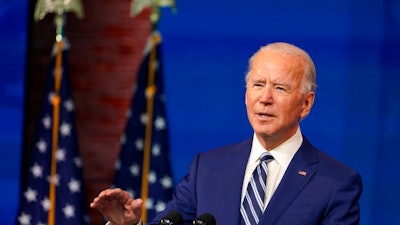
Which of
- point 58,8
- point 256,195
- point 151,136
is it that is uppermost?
point 58,8

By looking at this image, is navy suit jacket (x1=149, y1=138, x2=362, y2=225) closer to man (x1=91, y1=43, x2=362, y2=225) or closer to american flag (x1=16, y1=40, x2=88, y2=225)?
man (x1=91, y1=43, x2=362, y2=225)

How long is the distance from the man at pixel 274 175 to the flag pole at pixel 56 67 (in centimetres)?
248

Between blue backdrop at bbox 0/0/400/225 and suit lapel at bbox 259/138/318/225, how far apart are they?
2542 mm

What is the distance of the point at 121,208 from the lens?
3.04m

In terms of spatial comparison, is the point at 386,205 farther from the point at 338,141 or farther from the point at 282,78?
the point at 282,78

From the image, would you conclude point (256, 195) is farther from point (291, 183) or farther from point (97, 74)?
point (97, 74)

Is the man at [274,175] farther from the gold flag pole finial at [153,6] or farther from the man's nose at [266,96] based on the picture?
the gold flag pole finial at [153,6]

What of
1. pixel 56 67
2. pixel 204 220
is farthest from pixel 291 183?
pixel 56 67

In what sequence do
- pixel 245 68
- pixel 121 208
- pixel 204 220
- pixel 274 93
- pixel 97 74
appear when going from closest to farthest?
pixel 204 220 < pixel 121 208 < pixel 274 93 < pixel 245 68 < pixel 97 74

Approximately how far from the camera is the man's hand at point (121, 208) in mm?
2973

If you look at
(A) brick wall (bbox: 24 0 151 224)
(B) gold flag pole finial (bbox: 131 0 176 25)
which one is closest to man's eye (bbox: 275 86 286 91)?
(B) gold flag pole finial (bbox: 131 0 176 25)

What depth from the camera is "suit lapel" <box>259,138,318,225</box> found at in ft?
9.97

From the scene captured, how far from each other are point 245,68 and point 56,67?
1.20 m

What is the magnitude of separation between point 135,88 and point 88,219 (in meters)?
0.89
